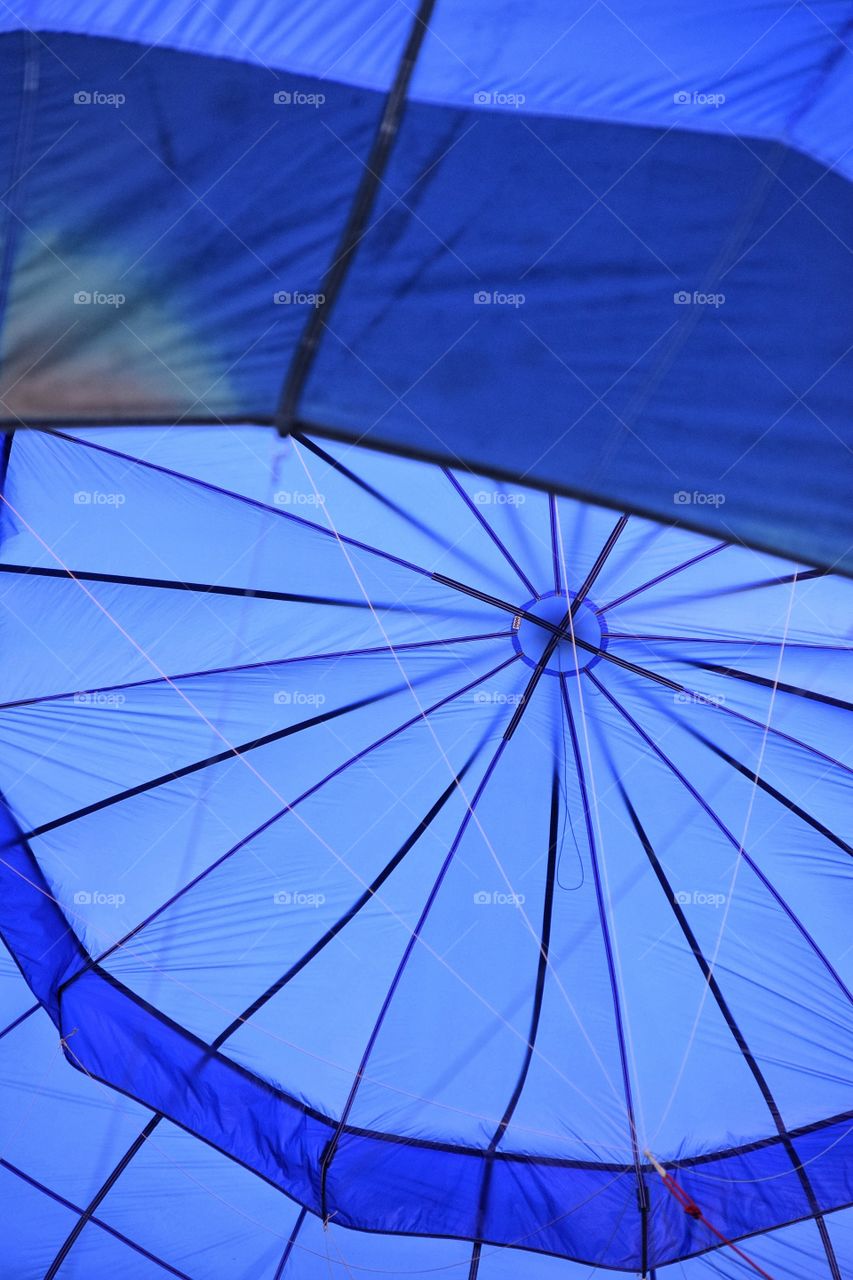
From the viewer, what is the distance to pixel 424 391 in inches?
206

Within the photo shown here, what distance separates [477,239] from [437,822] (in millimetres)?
3605

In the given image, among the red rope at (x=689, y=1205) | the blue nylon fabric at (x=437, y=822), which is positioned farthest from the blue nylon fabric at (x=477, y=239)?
the red rope at (x=689, y=1205)

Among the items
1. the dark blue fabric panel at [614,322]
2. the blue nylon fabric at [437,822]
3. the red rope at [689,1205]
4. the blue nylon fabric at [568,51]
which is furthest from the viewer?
the blue nylon fabric at [437,822]

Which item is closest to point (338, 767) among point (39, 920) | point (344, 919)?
point (344, 919)

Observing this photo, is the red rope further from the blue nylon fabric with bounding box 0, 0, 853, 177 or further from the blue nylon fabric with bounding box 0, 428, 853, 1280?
the blue nylon fabric with bounding box 0, 0, 853, 177

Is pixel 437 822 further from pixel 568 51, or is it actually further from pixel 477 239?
pixel 568 51

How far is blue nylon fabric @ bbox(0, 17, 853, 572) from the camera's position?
14.7 ft

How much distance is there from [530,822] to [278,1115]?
2.28m

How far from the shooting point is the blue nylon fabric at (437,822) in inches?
250

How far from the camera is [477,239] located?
484 centimetres

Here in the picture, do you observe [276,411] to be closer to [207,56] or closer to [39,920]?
[207,56]

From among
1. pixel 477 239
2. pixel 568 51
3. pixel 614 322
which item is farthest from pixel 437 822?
pixel 568 51

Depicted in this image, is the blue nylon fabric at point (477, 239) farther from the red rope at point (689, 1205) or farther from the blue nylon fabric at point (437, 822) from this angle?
the red rope at point (689, 1205)

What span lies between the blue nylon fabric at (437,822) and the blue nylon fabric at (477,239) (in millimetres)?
1039
